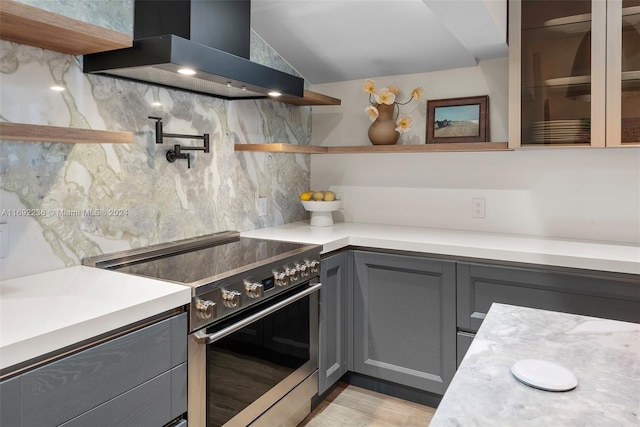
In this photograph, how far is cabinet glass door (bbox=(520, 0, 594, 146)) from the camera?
2088mm

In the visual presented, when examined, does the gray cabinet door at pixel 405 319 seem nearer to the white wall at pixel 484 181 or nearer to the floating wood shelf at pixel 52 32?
the white wall at pixel 484 181

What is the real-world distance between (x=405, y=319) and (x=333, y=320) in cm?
36

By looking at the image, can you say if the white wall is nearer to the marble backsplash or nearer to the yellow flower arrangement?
the yellow flower arrangement

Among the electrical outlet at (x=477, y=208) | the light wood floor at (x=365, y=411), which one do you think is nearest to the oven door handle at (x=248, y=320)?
the light wood floor at (x=365, y=411)

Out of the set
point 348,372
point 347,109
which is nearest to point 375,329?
point 348,372

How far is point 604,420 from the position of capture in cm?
68

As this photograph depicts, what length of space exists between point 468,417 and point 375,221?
2.35 m

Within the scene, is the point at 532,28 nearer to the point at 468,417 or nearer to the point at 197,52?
the point at 197,52

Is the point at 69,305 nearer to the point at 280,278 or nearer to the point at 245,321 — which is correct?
the point at 245,321

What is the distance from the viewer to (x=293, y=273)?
196 cm

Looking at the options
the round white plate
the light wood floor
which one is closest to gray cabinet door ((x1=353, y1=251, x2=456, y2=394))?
the light wood floor

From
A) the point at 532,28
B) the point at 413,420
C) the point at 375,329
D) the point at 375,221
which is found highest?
the point at 532,28

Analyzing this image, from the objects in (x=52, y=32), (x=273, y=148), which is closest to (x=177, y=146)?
(x=273, y=148)

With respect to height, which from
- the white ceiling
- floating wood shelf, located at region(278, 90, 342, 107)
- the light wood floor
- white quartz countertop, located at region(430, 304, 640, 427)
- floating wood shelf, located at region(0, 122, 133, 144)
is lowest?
the light wood floor
